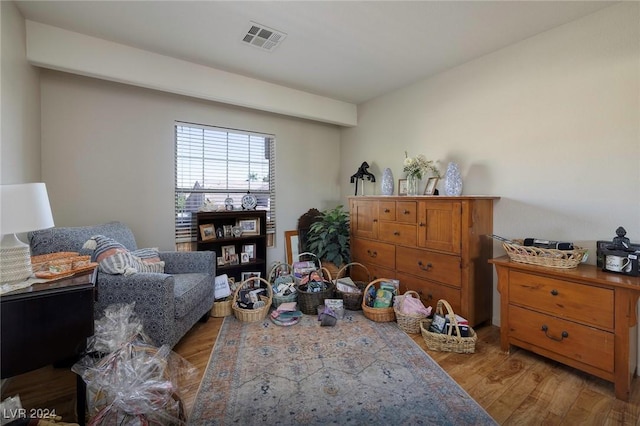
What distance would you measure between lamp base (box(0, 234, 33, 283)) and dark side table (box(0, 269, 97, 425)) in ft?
0.44

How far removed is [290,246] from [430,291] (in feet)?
6.45

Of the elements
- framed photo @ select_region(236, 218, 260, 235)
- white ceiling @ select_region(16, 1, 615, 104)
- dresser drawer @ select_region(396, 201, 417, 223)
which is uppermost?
white ceiling @ select_region(16, 1, 615, 104)

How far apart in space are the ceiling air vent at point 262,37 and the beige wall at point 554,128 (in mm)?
1740

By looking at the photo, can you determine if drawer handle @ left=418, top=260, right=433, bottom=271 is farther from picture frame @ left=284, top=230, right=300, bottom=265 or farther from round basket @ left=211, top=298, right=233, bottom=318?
round basket @ left=211, top=298, right=233, bottom=318

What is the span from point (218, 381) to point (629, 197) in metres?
2.96

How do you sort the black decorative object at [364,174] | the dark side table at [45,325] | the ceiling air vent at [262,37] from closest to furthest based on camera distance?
the dark side table at [45,325]
the ceiling air vent at [262,37]
the black decorative object at [364,174]

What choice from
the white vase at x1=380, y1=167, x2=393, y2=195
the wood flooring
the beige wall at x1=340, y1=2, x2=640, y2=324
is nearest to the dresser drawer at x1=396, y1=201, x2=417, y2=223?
the white vase at x1=380, y1=167, x2=393, y2=195

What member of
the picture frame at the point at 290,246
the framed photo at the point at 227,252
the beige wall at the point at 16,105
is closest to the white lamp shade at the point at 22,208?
the beige wall at the point at 16,105

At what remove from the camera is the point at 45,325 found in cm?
119

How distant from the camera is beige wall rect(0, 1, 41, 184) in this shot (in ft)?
5.74

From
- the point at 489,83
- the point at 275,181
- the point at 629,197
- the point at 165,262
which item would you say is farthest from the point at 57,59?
the point at 629,197

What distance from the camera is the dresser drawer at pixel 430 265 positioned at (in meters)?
2.32

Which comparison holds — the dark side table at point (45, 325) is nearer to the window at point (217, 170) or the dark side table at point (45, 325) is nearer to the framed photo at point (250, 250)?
the window at point (217, 170)

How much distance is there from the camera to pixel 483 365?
6.15 ft
